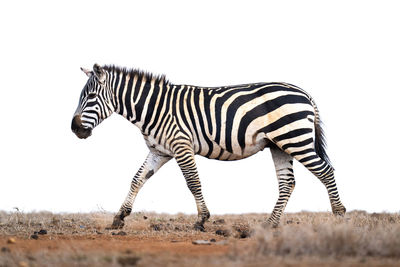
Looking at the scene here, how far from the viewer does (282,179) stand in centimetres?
1022

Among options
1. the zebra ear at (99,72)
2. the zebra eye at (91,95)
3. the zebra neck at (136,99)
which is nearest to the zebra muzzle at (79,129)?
the zebra eye at (91,95)

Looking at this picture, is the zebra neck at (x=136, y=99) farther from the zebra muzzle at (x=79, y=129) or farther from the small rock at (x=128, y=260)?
the small rock at (x=128, y=260)

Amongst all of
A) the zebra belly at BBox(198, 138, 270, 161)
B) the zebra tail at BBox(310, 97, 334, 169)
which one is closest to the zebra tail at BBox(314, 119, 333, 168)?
the zebra tail at BBox(310, 97, 334, 169)

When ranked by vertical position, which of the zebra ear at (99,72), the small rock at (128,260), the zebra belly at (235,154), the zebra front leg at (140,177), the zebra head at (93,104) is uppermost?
the zebra ear at (99,72)

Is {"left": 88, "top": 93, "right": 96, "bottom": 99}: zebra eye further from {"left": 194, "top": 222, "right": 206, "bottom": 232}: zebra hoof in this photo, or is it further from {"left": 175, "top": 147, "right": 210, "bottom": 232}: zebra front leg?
{"left": 194, "top": 222, "right": 206, "bottom": 232}: zebra hoof

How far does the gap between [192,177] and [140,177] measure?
1284 mm

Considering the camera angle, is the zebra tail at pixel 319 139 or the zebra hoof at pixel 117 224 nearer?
the zebra hoof at pixel 117 224

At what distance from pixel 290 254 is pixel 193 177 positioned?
14.0 feet

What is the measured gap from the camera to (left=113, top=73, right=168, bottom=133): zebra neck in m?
9.91

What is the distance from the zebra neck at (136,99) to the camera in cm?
991

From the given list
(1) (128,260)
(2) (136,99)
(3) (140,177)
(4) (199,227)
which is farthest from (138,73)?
(1) (128,260)

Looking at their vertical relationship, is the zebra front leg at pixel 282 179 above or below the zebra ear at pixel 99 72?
below

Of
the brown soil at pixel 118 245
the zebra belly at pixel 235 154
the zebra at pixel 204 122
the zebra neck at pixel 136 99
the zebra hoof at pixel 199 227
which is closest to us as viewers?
the brown soil at pixel 118 245

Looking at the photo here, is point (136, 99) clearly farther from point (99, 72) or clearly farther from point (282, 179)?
point (282, 179)
